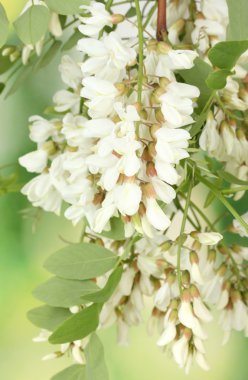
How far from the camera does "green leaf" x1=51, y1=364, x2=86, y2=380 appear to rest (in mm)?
556

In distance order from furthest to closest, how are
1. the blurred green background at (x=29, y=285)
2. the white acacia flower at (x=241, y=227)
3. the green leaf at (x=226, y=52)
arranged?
the blurred green background at (x=29, y=285) < the white acacia flower at (x=241, y=227) < the green leaf at (x=226, y=52)

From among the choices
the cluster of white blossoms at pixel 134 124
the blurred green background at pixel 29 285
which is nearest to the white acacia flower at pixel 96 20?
the cluster of white blossoms at pixel 134 124

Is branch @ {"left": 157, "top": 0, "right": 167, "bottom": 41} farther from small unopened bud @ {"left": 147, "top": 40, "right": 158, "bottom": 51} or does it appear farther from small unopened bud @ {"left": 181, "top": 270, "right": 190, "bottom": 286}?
small unopened bud @ {"left": 181, "top": 270, "right": 190, "bottom": 286}

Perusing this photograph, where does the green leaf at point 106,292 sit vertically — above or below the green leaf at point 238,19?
below

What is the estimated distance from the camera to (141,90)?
438mm

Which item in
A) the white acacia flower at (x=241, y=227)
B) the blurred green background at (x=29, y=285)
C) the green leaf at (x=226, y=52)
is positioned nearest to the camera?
the green leaf at (x=226, y=52)

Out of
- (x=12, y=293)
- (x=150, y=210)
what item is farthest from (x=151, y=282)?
(x=12, y=293)

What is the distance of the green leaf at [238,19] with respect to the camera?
455 mm

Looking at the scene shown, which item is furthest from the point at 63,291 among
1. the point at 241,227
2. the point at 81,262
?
the point at 241,227

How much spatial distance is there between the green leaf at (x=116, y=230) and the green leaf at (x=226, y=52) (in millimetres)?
156

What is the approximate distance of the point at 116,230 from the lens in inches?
21.8

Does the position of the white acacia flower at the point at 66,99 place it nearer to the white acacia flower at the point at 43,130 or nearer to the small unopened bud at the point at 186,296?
the white acacia flower at the point at 43,130

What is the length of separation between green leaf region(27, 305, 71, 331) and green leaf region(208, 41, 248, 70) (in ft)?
0.76

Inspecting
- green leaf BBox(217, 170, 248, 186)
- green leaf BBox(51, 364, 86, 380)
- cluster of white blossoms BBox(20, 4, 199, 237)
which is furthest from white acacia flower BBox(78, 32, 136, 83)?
green leaf BBox(51, 364, 86, 380)
